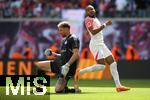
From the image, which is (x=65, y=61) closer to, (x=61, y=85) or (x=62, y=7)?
(x=61, y=85)

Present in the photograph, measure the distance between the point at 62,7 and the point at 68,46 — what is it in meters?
16.5

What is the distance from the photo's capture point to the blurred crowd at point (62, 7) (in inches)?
1208

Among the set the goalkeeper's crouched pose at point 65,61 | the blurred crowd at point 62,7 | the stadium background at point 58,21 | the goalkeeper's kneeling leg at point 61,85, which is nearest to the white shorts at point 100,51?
the goalkeeper's crouched pose at point 65,61

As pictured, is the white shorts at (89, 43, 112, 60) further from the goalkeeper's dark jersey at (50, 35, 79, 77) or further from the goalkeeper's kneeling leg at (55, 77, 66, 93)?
the goalkeeper's kneeling leg at (55, 77, 66, 93)

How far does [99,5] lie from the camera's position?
3106cm

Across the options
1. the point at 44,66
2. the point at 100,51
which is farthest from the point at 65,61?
the point at 100,51

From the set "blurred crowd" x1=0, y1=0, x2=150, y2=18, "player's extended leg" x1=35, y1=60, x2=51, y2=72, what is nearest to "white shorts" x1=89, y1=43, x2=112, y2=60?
"player's extended leg" x1=35, y1=60, x2=51, y2=72

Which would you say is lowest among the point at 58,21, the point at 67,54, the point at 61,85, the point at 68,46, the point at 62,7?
the point at 61,85

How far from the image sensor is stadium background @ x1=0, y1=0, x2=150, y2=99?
1190 inches

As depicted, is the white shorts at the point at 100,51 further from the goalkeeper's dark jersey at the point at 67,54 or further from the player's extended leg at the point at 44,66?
the player's extended leg at the point at 44,66

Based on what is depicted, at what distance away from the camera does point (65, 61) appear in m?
14.8

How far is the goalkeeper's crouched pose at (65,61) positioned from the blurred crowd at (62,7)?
15858mm

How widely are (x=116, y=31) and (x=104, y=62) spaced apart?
15.1 metres

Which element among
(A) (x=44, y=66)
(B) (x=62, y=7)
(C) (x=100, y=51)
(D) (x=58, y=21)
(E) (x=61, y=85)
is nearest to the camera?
(E) (x=61, y=85)
